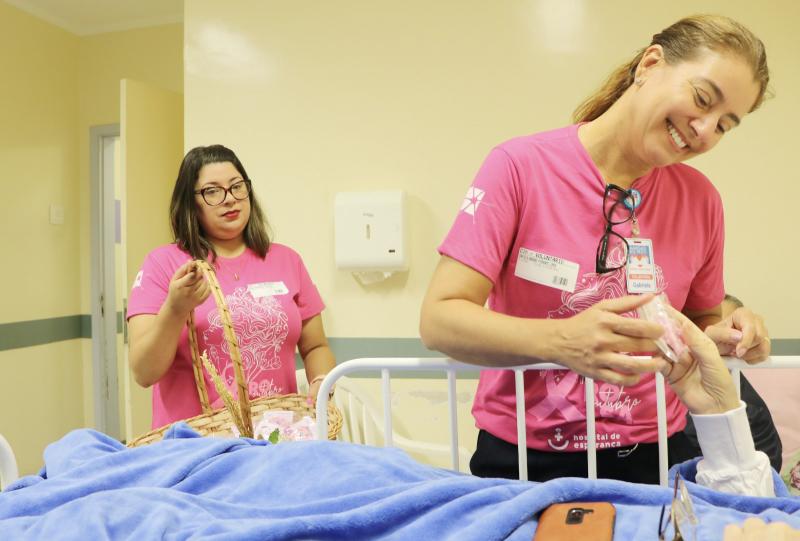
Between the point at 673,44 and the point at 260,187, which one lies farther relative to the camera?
the point at 260,187

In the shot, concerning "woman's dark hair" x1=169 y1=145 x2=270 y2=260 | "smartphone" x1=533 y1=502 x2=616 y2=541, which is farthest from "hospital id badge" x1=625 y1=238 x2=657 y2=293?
"woman's dark hair" x1=169 y1=145 x2=270 y2=260

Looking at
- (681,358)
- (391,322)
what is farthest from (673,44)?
(391,322)

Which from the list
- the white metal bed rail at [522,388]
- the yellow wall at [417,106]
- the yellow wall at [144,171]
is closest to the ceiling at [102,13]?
the yellow wall at [144,171]

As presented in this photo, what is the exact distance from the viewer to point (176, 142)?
3.92 meters

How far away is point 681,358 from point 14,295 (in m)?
4.26

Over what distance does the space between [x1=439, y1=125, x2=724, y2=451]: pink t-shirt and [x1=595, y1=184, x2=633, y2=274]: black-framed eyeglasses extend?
1 centimetres

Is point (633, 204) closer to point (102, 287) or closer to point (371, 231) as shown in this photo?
point (371, 231)

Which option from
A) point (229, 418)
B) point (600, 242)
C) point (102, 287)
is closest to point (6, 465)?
point (229, 418)

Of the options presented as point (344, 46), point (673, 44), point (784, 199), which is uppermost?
point (344, 46)

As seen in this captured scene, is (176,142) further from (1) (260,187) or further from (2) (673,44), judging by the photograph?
(2) (673,44)

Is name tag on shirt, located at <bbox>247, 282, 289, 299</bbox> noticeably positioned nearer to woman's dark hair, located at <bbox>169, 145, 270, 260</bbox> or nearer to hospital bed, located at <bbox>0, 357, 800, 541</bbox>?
woman's dark hair, located at <bbox>169, 145, 270, 260</bbox>

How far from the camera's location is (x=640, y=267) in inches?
52.2

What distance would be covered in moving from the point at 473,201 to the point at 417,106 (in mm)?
1713

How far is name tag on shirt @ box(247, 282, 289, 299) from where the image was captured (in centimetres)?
220
